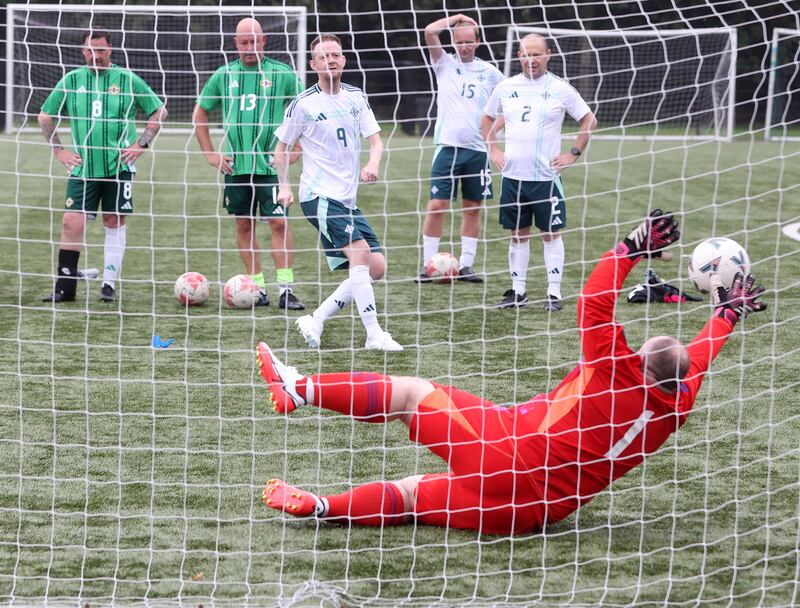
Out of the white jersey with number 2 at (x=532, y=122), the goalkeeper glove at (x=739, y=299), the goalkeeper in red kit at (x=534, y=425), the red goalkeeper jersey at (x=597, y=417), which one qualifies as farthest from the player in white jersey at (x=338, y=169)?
the red goalkeeper jersey at (x=597, y=417)

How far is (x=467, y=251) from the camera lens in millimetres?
8688

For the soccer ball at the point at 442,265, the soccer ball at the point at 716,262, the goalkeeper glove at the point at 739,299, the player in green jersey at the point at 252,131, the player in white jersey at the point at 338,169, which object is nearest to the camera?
the goalkeeper glove at the point at 739,299

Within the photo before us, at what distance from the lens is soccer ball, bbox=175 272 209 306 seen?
7.35m

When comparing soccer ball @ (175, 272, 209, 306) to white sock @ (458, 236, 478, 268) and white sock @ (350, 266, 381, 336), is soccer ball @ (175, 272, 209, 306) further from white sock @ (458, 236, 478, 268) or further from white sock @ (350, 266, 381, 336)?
white sock @ (458, 236, 478, 268)

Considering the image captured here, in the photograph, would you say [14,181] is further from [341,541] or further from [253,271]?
[341,541]

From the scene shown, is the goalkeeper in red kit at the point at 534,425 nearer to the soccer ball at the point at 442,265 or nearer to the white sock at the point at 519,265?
the white sock at the point at 519,265

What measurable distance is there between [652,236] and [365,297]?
9.17 ft

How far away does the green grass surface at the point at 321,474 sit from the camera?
11.6 feet

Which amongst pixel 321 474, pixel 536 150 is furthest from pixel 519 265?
pixel 321 474

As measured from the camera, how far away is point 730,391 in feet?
18.3

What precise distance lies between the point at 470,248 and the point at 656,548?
504cm

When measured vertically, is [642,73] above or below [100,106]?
below

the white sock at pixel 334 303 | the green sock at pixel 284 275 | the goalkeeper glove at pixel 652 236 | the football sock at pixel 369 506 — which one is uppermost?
the goalkeeper glove at pixel 652 236

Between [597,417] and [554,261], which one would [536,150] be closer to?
[554,261]
